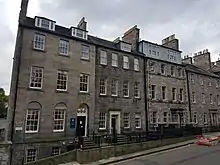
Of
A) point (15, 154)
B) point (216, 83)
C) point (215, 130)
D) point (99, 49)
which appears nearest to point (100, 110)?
point (99, 49)

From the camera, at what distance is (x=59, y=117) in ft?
58.5

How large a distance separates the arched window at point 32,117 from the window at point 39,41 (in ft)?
17.0

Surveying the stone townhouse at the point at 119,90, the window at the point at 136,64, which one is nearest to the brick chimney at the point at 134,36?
the stone townhouse at the point at 119,90

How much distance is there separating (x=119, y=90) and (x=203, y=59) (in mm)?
24668

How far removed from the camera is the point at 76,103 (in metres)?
18.8

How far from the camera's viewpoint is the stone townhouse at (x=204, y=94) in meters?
30.8

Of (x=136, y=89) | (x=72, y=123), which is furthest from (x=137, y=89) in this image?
(x=72, y=123)

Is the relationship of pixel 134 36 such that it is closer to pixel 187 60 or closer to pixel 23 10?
pixel 23 10

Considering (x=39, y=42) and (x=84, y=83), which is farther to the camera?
(x=84, y=83)

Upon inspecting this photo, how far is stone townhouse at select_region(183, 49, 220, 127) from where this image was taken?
30.8m

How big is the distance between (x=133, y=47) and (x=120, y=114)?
10.3 m

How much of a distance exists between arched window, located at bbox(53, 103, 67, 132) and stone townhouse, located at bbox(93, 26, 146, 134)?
3403 mm

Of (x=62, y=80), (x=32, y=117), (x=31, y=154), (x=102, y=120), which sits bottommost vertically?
(x=31, y=154)

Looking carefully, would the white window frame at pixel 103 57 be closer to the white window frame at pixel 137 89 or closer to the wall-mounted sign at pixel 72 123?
the white window frame at pixel 137 89
